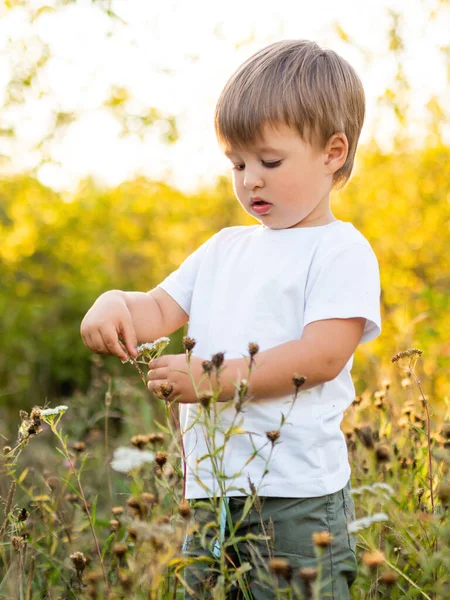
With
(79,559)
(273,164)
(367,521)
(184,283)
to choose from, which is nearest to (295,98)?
(273,164)

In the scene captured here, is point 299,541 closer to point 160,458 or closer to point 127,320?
point 160,458

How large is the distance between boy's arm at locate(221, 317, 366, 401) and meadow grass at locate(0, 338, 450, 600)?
0.04m

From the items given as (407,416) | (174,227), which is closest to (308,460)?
(407,416)

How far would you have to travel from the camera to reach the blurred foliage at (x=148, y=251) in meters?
4.74

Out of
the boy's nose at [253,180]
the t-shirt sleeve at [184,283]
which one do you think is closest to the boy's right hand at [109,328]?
the t-shirt sleeve at [184,283]

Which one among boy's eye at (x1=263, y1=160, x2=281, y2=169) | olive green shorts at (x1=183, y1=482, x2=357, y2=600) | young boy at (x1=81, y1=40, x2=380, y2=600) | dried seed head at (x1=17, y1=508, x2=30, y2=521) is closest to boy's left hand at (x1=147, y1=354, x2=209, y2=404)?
young boy at (x1=81, y1=40, x2=380, y2=600)

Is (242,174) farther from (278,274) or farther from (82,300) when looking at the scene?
(82,300)

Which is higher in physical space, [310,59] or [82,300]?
[310,59]

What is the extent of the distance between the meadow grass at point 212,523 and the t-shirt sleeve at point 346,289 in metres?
0.13

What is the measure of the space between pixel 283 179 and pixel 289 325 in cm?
35

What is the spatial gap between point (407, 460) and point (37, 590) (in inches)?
46.1

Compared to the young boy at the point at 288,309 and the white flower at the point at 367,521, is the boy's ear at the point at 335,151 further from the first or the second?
the white flower at the point at 367,521

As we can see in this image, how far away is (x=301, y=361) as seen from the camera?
1664 mm

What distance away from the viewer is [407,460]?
2.36 meters
